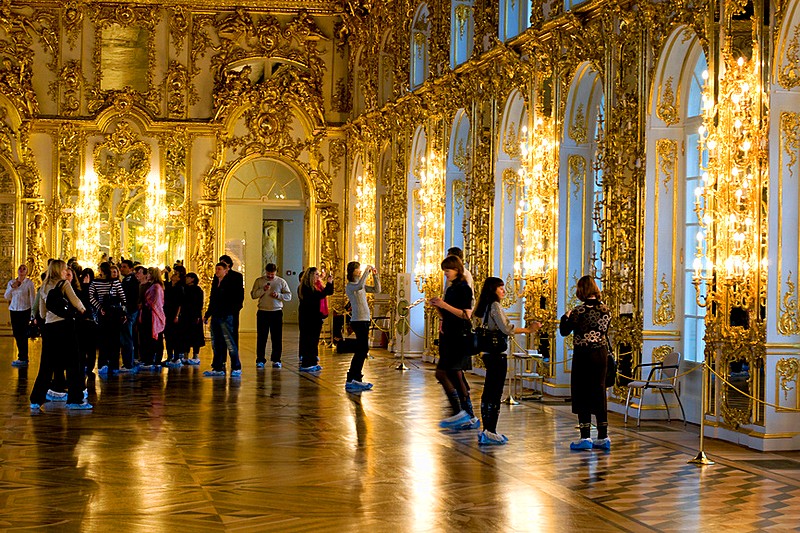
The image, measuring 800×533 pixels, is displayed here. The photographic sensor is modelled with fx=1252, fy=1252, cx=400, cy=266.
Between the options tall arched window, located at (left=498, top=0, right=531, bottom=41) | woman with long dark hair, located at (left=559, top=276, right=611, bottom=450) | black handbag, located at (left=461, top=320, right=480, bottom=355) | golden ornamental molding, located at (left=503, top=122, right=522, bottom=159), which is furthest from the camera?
golden ornamental molding, located at (left=503, top=122, right=522, bottom=159)

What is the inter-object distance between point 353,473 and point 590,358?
236cm

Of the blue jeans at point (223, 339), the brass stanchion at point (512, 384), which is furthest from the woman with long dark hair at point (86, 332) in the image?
the brass stanchion at point (512, 384)

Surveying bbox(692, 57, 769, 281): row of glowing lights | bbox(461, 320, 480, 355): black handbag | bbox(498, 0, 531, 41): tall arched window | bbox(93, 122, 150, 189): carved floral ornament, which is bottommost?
bbox(461, 320, 480, 355): black handbag

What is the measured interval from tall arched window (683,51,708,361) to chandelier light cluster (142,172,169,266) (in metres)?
14.7

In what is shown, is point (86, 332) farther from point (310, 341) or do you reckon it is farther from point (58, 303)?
point (310, 341)

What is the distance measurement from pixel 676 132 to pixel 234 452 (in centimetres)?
537

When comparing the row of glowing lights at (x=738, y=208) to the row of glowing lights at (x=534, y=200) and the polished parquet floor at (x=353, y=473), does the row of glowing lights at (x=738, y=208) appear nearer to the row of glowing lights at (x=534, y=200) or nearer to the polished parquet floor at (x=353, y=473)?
the polished parquet floor at (x=353, y=473)

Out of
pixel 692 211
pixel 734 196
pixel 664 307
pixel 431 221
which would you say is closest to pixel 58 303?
pixel 664 307

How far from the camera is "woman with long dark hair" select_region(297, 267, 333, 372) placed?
17141 millimetres

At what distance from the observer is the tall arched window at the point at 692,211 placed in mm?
11820

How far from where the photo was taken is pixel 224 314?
1634cm

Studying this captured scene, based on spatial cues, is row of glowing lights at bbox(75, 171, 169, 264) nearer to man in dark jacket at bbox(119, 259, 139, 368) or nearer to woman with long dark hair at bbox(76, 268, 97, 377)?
man in dark jacket at bbox(119, 259, 139, 368)

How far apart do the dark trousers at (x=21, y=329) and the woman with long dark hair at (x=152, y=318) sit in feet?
5.60

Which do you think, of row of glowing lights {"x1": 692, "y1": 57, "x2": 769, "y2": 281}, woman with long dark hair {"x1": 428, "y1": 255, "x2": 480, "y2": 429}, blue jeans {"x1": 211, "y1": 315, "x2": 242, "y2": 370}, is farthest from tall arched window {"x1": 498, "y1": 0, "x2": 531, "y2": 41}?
row of glowing lights {"x1": 692, "y1": 57, "x2": 769, "y2": 281}
